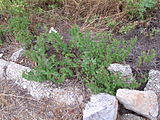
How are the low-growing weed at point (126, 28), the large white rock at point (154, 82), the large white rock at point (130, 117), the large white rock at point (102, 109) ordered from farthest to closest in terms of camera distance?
the low-growing weed at point (126, 28)
the large white rock at point (154, 82)
the large white rock at point (130, 117)
the large white rock at point (102, 109)

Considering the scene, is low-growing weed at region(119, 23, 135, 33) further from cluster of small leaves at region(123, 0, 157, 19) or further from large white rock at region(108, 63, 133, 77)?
large white rock at region(108, 63, 133, 77)

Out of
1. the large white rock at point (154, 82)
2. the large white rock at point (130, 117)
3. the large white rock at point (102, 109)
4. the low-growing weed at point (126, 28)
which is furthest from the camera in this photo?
the low-growing weed at point (126, 28)

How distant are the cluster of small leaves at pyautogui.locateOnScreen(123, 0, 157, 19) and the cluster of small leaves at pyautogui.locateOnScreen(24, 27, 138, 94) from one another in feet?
2.13

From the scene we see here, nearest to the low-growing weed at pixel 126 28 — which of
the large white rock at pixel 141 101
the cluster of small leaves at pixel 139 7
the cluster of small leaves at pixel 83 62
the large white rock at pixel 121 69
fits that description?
the cluster of small leaves at pixel 139 7

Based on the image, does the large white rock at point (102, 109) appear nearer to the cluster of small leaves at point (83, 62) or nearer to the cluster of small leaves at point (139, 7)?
the cluster of small leaves at point (83, 62)

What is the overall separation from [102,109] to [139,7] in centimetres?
152

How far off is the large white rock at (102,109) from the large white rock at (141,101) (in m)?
0.10

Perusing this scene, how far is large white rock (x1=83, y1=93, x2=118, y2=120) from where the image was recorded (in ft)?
7.40

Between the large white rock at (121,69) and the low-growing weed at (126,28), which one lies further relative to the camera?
the low-growing weed at (126,28)

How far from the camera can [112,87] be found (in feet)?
7.92

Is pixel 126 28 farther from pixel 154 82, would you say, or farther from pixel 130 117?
pixel 130 117

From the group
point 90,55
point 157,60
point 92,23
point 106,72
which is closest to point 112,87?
point 106,72

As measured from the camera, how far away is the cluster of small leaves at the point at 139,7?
3.10 m

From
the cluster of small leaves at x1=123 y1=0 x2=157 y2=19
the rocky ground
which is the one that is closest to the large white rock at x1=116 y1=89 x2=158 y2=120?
the rocky ground
